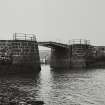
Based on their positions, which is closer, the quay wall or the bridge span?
the quay wall

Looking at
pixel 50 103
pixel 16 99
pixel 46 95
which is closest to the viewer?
pixel 50 103

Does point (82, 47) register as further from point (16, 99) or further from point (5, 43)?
point (16, 99)

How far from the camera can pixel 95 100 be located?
22.6 m

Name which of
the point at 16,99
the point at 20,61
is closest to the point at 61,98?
the point at 16,99

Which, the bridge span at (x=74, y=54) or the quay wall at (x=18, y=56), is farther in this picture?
the bridge span at (x=74, y=54)

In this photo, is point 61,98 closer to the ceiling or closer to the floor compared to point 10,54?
closer to the floor

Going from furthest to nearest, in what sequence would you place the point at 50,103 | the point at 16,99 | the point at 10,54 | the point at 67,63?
the point at 67,63 < the point at 10,54 < the point at 16,99 < the point at 50,103

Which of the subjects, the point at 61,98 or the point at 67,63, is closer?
the point at 61,98

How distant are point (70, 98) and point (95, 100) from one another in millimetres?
2289

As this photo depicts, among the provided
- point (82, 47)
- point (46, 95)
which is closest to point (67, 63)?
point (82, 47)

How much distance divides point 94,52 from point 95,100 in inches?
2026

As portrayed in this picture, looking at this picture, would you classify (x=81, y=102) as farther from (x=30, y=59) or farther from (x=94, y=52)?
(x=94, y=52)

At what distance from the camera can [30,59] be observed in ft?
172

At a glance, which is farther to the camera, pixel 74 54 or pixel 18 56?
pixel 74 54
